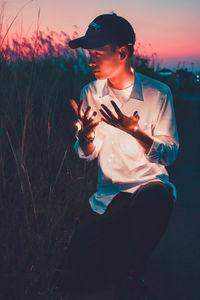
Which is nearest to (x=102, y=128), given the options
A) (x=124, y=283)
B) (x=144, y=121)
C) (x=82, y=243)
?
(x=144, y=121)

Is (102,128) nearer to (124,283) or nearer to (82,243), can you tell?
(82,243)

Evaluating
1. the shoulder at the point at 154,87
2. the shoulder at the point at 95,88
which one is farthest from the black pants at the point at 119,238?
the shoulder at the point at 95,88

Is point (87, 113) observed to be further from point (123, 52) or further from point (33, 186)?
point (33, 186)

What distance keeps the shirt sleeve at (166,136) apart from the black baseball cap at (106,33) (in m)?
0.43

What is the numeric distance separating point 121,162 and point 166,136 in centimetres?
32

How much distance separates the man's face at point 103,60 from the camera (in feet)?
6.28

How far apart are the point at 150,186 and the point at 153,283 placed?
2.06 ft

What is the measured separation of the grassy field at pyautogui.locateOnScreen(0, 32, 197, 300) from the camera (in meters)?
1.69

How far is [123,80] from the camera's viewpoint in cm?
209

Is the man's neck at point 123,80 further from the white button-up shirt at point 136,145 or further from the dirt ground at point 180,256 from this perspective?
the dirt ground at point 180,256

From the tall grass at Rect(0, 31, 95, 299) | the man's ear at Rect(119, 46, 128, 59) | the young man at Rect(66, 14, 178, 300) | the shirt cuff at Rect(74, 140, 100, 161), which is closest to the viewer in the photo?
the tall grass at Rect(0, 31, 95, 299)

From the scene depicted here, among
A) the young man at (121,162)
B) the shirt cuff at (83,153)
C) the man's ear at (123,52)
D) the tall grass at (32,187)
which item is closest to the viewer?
the tall grass at (32,187)

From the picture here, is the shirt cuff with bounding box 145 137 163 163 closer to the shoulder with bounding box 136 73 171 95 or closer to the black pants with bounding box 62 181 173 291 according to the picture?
the black pants with bounding box 62 181 173 291

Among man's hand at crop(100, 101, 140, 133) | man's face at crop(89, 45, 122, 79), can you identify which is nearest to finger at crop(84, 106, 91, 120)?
man's hand at crop(100, 101, 140, 133)
